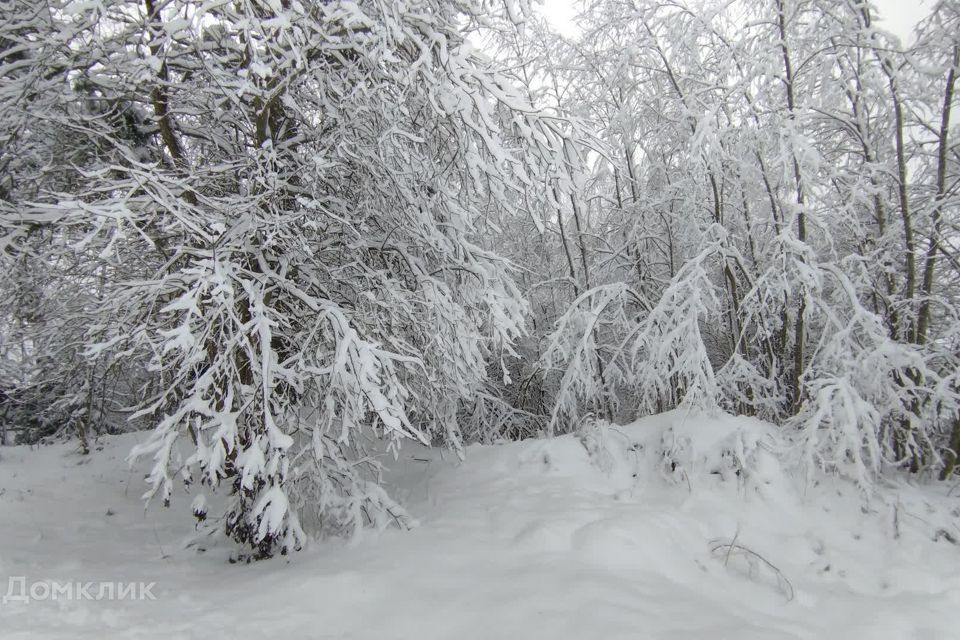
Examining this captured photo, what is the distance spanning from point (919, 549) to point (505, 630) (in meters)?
3.41

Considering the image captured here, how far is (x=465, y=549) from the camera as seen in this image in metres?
3.76

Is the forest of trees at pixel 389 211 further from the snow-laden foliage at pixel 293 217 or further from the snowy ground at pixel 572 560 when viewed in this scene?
the snowy ground at pixel 572 560

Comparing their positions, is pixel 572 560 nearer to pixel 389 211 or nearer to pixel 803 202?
pixel 389 211

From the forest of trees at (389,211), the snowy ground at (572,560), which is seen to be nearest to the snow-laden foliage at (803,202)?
the forest of trees at (389,211)

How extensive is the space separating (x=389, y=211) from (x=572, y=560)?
3.15 meters

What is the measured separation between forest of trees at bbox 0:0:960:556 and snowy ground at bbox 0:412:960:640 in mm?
413

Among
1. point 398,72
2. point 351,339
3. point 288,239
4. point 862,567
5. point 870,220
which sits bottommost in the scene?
point 862,567

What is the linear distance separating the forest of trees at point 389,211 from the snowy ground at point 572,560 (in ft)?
1.36

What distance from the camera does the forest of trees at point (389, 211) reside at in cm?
370

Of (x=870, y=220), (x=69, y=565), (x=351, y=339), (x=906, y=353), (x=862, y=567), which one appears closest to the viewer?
(x=351, y=339)

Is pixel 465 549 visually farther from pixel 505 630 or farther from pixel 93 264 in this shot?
pixel 93 264

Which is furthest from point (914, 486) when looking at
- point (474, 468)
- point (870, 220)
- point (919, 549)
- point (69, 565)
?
point (69, 565)

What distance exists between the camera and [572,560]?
3.49m

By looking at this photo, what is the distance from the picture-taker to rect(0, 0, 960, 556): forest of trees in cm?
370
